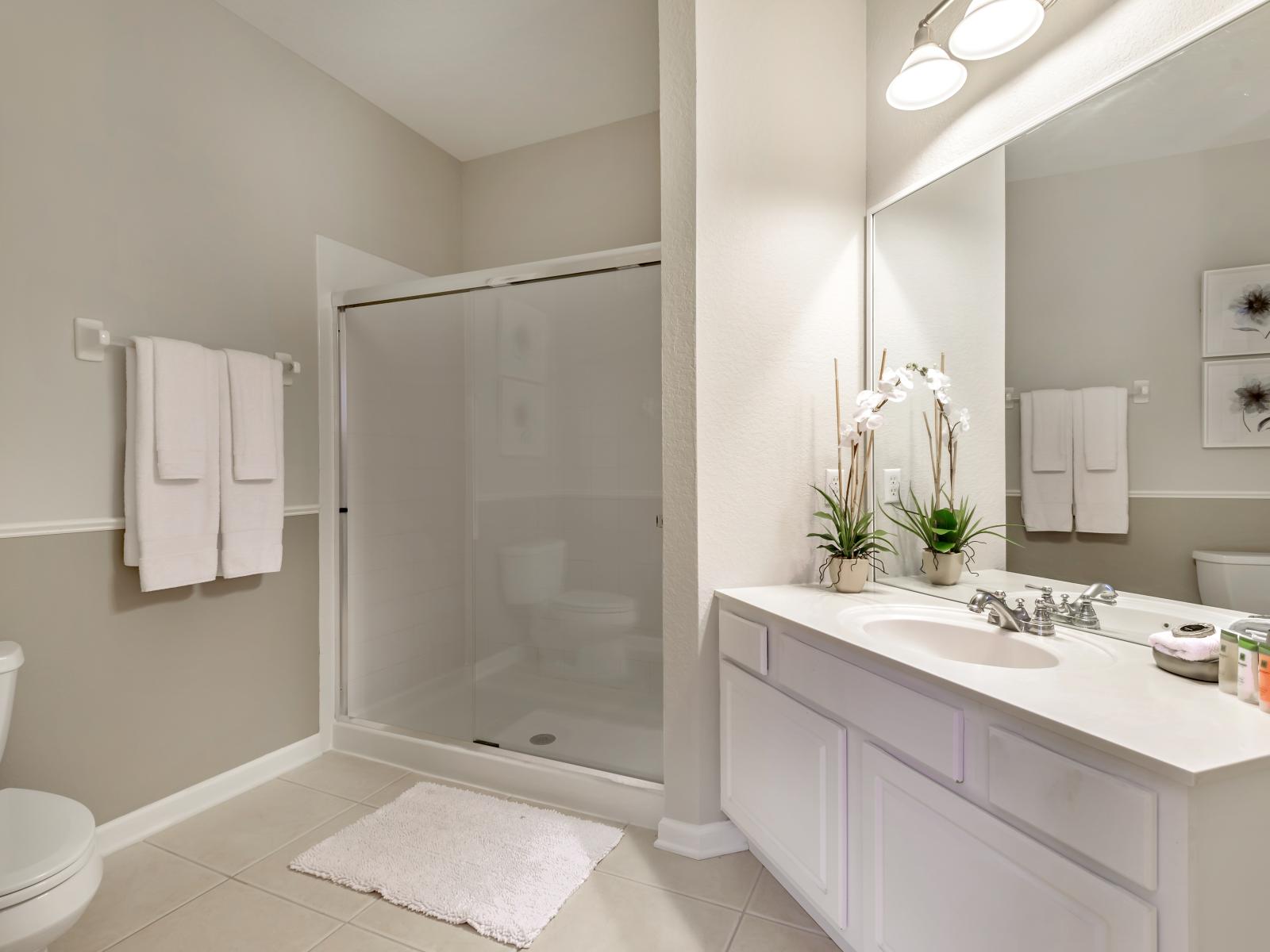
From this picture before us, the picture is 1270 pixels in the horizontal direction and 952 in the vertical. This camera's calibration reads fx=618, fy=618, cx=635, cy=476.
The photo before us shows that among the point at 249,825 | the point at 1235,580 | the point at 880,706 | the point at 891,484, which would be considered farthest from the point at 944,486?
the point at 249,825

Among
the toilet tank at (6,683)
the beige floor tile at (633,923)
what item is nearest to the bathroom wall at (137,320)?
the toilet tank at (6,683)

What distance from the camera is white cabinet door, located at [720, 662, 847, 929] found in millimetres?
1321

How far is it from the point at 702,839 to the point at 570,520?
3.49 feet

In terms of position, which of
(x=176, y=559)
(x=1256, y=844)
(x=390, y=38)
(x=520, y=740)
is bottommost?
(x=520, y=740)

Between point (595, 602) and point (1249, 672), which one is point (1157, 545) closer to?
point (1249, 672)

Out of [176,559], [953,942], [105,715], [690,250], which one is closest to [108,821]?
[105,715]

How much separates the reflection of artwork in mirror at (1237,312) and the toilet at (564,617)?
156 cm

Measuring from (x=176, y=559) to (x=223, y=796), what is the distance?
0.86 metres

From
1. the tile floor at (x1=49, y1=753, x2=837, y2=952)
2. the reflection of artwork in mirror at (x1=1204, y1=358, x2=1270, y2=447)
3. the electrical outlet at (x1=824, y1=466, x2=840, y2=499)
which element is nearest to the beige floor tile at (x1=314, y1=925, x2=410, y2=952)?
the tile floor at (x1=49, y1=753, x2=837, y2=952)

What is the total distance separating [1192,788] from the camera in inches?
28.2

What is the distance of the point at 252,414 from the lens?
6.94ft

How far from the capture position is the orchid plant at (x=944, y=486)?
166 cm

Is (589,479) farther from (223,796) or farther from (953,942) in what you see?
(223,796)

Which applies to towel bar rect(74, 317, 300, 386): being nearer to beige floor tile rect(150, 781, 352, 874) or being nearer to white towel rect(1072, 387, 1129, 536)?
beige floor tile rect(150, 781, 352, 874)
